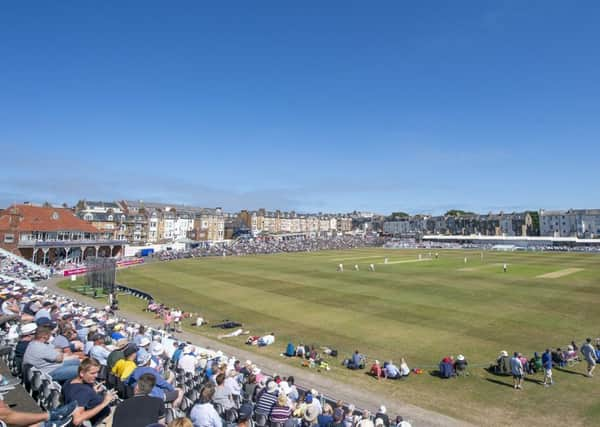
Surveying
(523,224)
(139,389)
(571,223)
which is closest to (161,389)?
(139,389)

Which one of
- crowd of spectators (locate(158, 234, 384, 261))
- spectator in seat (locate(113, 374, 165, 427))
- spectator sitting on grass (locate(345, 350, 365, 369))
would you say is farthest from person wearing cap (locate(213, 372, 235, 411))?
crowd of spectators (locate(158, 234, 384, 261))

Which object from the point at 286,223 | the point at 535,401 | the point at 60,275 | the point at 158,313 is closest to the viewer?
the point at 535,401

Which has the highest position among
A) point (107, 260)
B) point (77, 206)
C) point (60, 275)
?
point (77, 206)

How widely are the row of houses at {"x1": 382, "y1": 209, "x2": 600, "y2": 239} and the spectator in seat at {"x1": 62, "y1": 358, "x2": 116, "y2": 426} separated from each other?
467 feet

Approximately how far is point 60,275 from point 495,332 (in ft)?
161

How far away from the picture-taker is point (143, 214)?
3907 inches

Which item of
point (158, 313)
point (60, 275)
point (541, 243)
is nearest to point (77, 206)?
point (60, 275)

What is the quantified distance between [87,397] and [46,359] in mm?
2744

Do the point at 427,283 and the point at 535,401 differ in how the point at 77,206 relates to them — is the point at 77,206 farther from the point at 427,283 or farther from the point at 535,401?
the point at 535,401

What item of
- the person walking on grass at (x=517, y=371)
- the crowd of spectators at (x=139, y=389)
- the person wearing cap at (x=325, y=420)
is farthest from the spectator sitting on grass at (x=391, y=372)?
the person wearing cap at (x=325, y=420)

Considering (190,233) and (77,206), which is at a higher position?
(77,206)

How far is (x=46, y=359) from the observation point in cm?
783

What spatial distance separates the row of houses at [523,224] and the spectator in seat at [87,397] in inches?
5598

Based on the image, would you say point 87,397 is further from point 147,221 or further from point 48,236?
point 147,221
